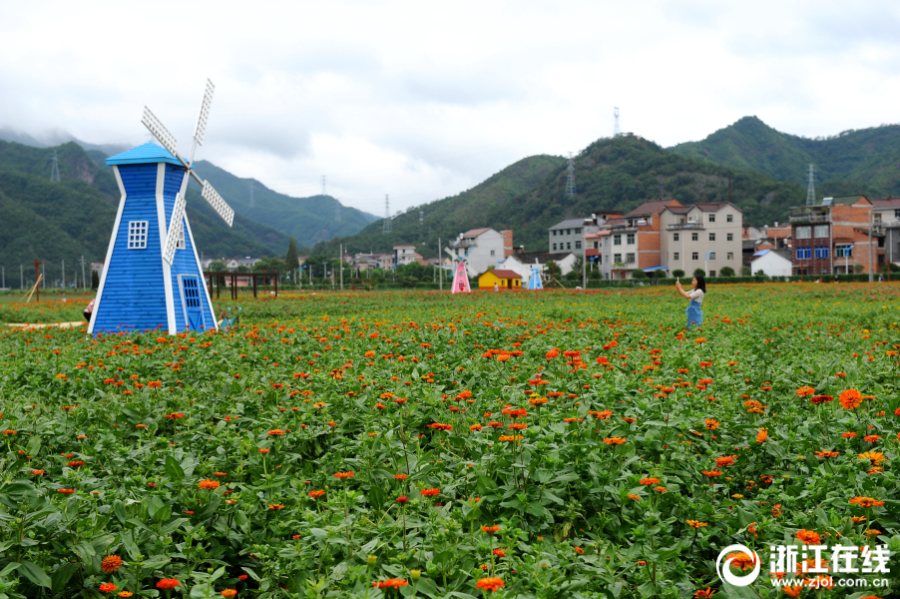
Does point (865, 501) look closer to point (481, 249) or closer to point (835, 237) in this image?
point (835, 237)

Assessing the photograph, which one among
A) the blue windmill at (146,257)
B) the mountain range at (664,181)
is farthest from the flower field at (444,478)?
the mountain range at (664,181)

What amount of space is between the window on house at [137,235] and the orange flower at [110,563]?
15342mm

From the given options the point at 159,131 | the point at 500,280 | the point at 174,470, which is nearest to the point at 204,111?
the point at 159,131

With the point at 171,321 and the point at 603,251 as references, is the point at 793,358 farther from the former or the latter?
the point at 603,251

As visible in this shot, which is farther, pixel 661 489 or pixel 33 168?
pixel 33 168

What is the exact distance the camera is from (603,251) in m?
84.1

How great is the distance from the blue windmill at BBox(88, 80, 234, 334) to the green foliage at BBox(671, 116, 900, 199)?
136 m

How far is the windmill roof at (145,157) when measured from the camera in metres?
16.5

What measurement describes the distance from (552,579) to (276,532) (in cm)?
150

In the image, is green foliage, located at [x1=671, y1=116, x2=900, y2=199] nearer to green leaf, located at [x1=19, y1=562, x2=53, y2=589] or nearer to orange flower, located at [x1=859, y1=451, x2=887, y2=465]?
orange flower, located at [x1=859, y1=451, x2=887, y2=465]

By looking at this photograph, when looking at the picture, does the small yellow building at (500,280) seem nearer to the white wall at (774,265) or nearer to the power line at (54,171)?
the white wall at (774,265)

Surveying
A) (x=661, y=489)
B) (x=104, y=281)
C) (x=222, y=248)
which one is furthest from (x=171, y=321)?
(x=222, y=248)

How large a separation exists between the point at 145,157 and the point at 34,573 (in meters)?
16.2

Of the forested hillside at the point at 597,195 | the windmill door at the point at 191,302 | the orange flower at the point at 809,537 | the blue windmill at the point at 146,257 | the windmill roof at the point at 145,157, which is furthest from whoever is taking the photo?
the forested hillside at the point at 597,195
